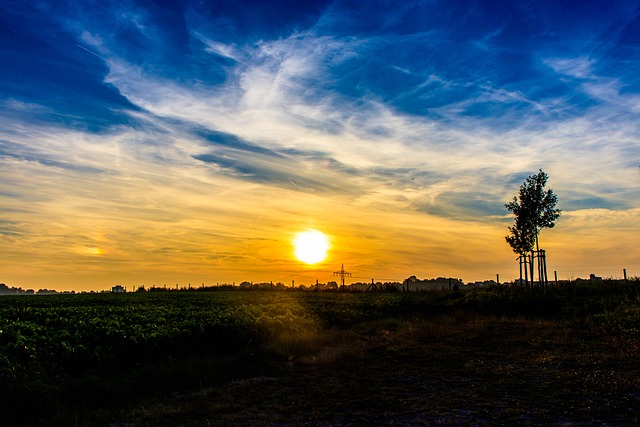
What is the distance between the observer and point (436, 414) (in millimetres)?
9078

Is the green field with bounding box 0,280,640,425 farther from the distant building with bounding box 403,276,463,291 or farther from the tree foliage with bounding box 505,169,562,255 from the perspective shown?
the distant building with bounding box 403,276,463,291

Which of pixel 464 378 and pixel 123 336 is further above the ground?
pixel 123 336

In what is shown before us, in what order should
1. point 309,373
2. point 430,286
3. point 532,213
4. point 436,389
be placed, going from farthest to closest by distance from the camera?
point 430,286, point 532,213, point 309,373, point 436,389

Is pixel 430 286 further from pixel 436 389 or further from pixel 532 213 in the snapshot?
pixel 436 389

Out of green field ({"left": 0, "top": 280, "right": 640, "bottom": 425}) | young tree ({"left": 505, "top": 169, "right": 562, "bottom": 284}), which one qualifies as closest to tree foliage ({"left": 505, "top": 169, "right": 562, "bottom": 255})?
young tree ({"left": 505, "top": 169, "right": 562, "bottom": 284})

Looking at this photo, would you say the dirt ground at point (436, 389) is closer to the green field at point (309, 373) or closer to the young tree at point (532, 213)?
the green field at point (309, 373)

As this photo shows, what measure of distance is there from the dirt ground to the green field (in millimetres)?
37

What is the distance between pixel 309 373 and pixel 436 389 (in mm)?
3734

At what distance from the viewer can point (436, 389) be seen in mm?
11055

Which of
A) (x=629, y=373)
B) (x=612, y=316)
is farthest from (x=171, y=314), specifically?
(x=612, y=316)

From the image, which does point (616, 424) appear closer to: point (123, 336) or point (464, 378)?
point (464, 378)

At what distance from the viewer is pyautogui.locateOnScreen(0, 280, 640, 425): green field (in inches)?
367

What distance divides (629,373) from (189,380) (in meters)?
10.9

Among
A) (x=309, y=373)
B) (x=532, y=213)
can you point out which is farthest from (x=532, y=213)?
(x=309, y=373)
